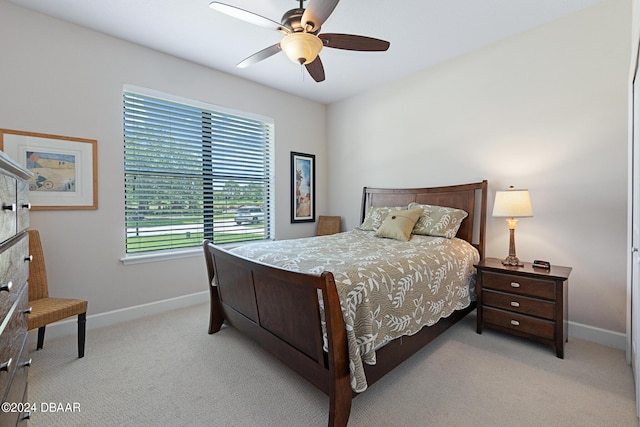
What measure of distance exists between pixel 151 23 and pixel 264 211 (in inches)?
95.7

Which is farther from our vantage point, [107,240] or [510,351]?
[107,240]

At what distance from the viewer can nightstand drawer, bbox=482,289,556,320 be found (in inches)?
89.0

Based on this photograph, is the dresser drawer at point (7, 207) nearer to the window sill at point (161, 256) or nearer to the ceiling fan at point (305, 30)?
the ceiling fan at point (305, 30)

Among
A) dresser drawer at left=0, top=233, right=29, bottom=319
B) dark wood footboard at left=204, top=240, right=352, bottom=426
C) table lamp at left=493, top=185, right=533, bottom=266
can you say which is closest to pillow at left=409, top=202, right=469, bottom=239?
table lamp at left=493, top=185, right=533, bottom=266

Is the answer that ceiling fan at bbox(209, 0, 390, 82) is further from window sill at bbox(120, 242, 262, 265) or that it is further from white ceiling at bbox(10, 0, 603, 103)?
window sill at bbox(120, 242, 262, 265)

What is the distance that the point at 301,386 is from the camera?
6.17 feet

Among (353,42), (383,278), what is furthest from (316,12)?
(383,278)

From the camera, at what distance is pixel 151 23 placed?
2.62 metres

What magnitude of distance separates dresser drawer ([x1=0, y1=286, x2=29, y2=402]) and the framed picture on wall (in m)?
3.37

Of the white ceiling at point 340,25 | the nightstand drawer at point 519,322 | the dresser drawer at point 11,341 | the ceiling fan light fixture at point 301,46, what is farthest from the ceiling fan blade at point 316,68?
the nightstand drawer at point 519,322

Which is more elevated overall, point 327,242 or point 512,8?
point 512,8

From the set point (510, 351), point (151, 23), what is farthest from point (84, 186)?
point (510, 351)

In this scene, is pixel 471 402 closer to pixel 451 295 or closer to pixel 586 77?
pixel 451 295

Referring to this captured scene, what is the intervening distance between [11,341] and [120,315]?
7.23 ft
